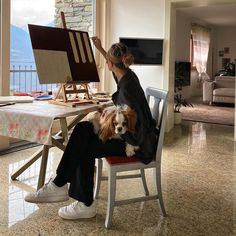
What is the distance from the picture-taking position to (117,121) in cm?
201

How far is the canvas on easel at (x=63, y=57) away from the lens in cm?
238

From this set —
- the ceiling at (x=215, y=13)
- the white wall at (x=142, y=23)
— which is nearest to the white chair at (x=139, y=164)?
the white wall at (x=142, y=23)

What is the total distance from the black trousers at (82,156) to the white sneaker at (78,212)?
0.27 feet

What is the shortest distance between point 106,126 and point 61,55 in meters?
0.80

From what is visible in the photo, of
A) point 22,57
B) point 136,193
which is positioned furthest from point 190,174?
point 22,57

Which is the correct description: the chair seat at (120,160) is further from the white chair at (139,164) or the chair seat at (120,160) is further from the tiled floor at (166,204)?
the tiled floor at (166,204)

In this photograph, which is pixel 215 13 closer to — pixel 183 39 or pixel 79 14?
pixel 183 39

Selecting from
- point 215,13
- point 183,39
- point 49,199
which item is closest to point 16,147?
point 49,199

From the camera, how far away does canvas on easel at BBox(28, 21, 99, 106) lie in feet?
7.80

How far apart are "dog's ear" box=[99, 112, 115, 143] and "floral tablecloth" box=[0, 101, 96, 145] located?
240mm

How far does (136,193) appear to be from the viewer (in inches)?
109

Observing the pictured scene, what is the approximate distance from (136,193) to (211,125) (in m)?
3.56

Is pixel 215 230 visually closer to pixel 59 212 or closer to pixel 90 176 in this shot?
pixel 90 176

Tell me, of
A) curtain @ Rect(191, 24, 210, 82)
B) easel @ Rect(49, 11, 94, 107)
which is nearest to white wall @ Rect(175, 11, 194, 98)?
curtain @ Rect(191, 24, 210, 82)
